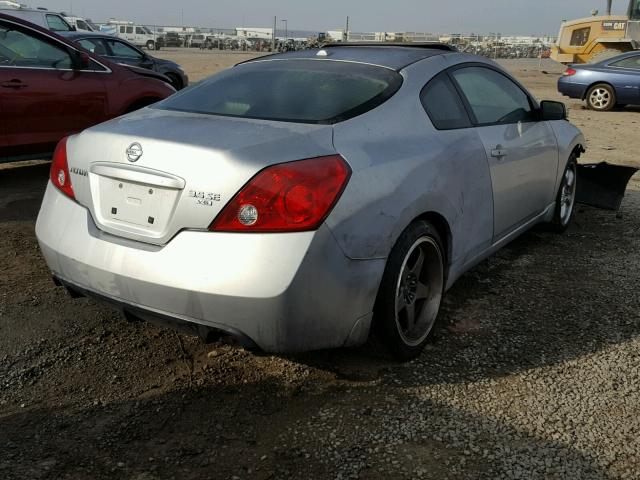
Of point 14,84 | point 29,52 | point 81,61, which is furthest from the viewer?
point 81,61

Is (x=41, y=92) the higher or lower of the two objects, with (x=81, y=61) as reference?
lower

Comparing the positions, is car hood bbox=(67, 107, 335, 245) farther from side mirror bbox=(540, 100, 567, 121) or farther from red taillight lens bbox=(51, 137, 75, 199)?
side mirror bbox=(540, 100, 567, 121)

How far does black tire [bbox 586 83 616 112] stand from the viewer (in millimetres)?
14414

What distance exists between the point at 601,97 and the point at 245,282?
1427 centimetres

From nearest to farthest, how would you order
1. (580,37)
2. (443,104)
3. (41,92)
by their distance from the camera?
(443,104) → (41,92) → (580,37)

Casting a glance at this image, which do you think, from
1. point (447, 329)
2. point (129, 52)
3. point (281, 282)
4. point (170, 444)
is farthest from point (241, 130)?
point (129, 52)

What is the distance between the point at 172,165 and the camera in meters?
2.51

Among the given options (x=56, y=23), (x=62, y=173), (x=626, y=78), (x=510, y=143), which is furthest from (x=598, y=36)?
(x=62, y=173)

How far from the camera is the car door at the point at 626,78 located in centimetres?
1403

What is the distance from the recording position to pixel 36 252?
4.49 metres

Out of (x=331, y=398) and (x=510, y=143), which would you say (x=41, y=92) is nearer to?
(x=510, y=143)

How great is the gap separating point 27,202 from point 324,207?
164 inches

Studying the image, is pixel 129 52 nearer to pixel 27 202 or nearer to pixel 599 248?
pixel 27 202

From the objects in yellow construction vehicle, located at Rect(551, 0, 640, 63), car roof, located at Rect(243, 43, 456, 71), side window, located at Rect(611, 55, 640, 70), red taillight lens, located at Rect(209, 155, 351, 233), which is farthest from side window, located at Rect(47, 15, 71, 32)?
red taillight lens, located at Rect(209, 155, 351, 233)
